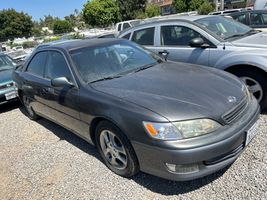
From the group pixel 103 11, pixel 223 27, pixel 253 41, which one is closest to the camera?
pixel 253 41

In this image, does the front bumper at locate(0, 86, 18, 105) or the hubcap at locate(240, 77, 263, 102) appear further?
the front bumper at locate(0, 86, 18, 105)

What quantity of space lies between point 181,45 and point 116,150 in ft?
9.04

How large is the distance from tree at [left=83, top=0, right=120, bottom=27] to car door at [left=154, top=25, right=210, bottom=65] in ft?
167

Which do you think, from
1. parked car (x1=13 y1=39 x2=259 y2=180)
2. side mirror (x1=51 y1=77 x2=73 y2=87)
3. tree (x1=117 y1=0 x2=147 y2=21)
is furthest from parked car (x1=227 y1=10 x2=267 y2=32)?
tree (x1=117 y1=0 x2=147 y2=21)

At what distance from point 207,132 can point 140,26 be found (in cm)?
388

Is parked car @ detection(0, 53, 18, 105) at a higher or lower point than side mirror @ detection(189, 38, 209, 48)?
lower

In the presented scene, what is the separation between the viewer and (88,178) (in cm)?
325

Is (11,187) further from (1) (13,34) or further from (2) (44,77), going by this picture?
(1) (13,34)

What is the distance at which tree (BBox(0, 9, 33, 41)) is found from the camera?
71312 mm

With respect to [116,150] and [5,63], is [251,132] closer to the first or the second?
[116,150]

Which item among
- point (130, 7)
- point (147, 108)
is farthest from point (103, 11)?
point (147, 108)

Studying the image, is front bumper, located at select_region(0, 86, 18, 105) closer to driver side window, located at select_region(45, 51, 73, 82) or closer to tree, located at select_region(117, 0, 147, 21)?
driver side window, located at select_region(45, 51, 73, 82)

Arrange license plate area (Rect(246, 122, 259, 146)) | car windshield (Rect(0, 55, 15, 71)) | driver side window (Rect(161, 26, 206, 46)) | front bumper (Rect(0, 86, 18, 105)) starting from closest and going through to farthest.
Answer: license plate area (Rect(246, 122, 259, 146)) → driver side window (Rect(161, 26, 206, 46)) → front bumper (Rect(0, 86, 18, 105)) → car windshield (Rect(0, 55, 15, 71))

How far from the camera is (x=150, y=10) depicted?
51000mm
